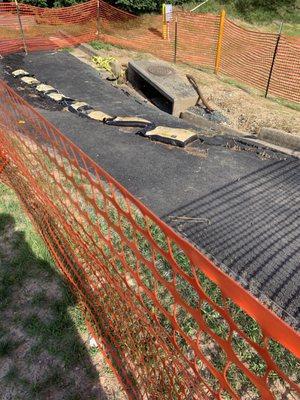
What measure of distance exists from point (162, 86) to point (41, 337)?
924 cm

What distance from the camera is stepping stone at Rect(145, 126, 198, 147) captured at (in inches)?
313

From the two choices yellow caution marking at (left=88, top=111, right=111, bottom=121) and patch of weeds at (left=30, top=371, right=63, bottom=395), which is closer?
patch of weeds at (left=30, top=371, right=63, bottom=395)

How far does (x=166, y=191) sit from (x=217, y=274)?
480cm

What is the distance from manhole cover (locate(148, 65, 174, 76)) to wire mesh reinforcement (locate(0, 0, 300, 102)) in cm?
263

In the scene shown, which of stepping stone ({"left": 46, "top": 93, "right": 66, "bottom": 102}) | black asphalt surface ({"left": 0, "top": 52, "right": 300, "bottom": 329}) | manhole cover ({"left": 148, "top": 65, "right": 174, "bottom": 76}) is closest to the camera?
black asphalt surface ({"left": 0, "top": 52, "right": 300, "bottom": 329})

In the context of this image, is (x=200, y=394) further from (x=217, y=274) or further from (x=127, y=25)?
(x=127, y=25)

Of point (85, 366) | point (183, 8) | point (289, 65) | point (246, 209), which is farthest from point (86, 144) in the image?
point (183, 8)

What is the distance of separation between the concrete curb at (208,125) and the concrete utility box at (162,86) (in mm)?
440

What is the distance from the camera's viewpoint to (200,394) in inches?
121

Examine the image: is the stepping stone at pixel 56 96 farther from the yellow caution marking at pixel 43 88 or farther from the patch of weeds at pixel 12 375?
the patch of weeds at pixel 12 375

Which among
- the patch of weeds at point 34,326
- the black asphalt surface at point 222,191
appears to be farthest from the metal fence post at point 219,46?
the patch of weeds at point 34,326

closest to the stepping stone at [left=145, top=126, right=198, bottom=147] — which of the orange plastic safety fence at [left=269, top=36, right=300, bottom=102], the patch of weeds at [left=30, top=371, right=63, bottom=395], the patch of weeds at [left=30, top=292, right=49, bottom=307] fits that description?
the patch of weeds at [left=30, top=292, right=49, bottom=307]

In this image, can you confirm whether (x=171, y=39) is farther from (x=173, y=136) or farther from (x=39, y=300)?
(x=39, y=300)

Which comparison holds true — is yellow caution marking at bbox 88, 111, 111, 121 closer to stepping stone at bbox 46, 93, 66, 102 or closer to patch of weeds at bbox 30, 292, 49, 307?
stepping stone at bbox 46, 93, 66, 102
